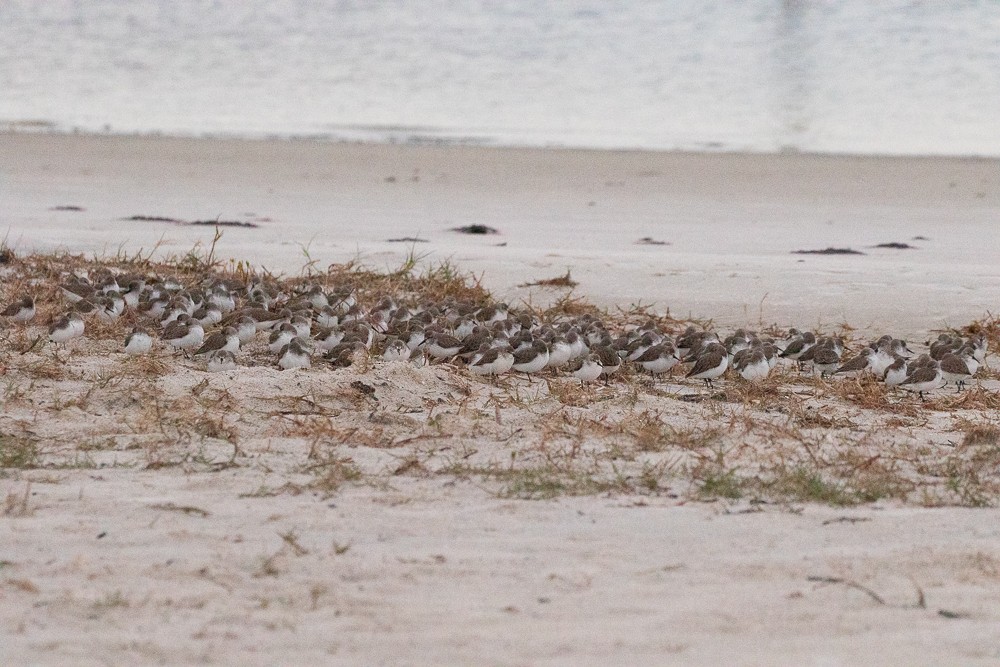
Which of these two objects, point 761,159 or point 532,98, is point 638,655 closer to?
point 761,159

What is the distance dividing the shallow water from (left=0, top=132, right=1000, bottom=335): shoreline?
371cm

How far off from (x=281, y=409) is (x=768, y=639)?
3611 millimetres

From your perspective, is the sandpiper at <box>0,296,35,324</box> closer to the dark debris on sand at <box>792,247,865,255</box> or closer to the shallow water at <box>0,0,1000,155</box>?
the dark debris on sand at <box>792,247,865,255</box>

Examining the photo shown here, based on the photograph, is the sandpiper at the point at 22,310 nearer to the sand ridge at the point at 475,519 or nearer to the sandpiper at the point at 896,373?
the sand ridge at the point at 475,519

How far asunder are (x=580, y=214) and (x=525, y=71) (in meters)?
22.4

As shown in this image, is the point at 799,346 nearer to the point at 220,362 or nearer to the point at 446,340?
the point at 446,340

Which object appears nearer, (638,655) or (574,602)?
(638,655)

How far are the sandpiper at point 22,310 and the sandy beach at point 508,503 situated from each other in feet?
0.54

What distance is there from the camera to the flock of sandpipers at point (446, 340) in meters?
8.82

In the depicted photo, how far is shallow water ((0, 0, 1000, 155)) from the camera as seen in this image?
29.6 metres

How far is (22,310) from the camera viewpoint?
31.3 feet

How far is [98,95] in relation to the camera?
35094 mm

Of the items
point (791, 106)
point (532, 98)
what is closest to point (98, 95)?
point (532, 98)

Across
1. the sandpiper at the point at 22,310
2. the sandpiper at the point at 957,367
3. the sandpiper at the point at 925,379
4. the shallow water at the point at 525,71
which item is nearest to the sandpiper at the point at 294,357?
the sandpiper at the point at 22,310
